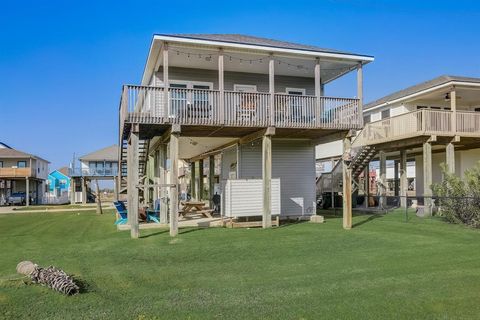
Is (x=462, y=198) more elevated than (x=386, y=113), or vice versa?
(x=386, y=113)

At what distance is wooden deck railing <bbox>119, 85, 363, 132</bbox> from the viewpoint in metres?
13.8

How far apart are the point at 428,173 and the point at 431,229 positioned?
605 cm

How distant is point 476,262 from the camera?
863 cm

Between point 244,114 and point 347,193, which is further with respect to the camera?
point 244,114

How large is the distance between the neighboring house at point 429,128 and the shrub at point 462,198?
86cm

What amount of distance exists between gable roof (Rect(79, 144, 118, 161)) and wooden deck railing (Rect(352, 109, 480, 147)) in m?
40.2

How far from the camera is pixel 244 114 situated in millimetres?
14836

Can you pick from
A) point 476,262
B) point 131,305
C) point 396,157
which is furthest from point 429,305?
point 396,157

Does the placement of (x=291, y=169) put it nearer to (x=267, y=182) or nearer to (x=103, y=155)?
(x=267, y=182)

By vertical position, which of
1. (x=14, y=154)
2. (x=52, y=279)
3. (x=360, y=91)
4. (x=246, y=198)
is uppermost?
(x=360, y=91)

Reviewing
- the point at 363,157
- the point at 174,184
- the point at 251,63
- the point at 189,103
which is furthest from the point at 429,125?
the point at 174,184

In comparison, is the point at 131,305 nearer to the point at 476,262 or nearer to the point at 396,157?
the point at 476,262

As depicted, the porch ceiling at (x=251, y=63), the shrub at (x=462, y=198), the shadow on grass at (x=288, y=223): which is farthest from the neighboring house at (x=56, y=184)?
the shrub at (x=462, y=198)

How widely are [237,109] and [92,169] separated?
38478mm
